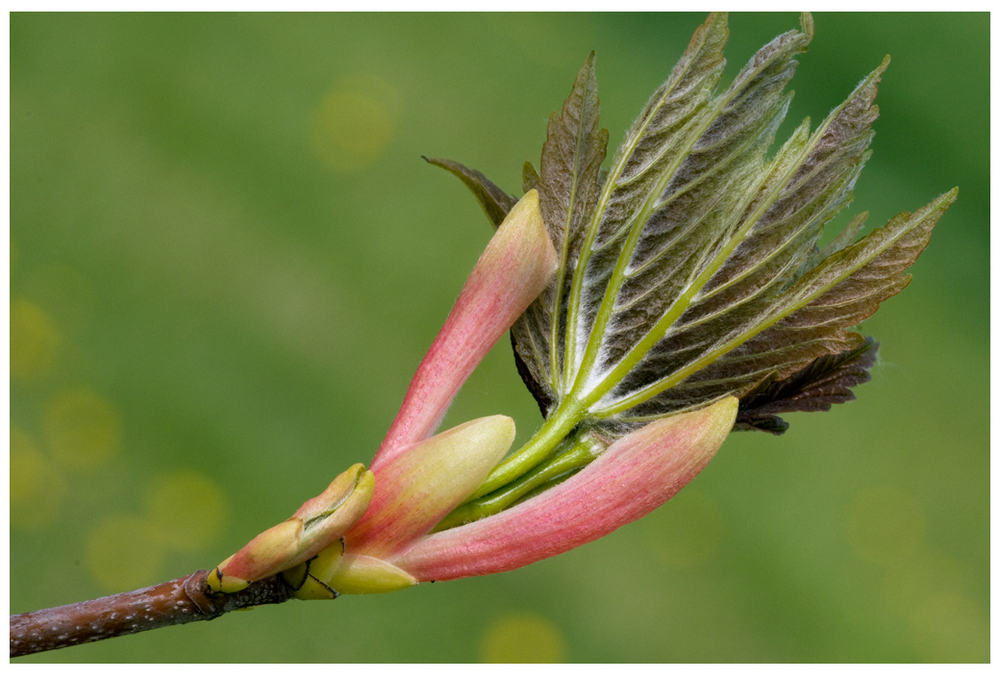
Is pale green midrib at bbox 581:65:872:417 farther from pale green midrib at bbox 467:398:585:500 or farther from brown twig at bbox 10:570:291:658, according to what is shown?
brown twig at bbox 10:570:291:658

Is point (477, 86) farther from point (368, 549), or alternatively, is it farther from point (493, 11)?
point (368, 549)

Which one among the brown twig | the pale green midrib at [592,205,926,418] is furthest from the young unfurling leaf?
the brown twig

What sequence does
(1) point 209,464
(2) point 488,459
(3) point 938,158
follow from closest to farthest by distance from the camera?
(2) point 488,459 → (1) point 209,464 → (3) point 938,158

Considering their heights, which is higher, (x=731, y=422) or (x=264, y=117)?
(x=264, y=117)


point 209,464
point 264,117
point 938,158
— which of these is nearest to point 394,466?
point 209,464

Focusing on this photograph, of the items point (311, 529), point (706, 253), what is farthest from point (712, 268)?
point (311, 529)

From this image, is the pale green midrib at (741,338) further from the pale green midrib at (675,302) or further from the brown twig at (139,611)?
the brown twig at (139,611)
